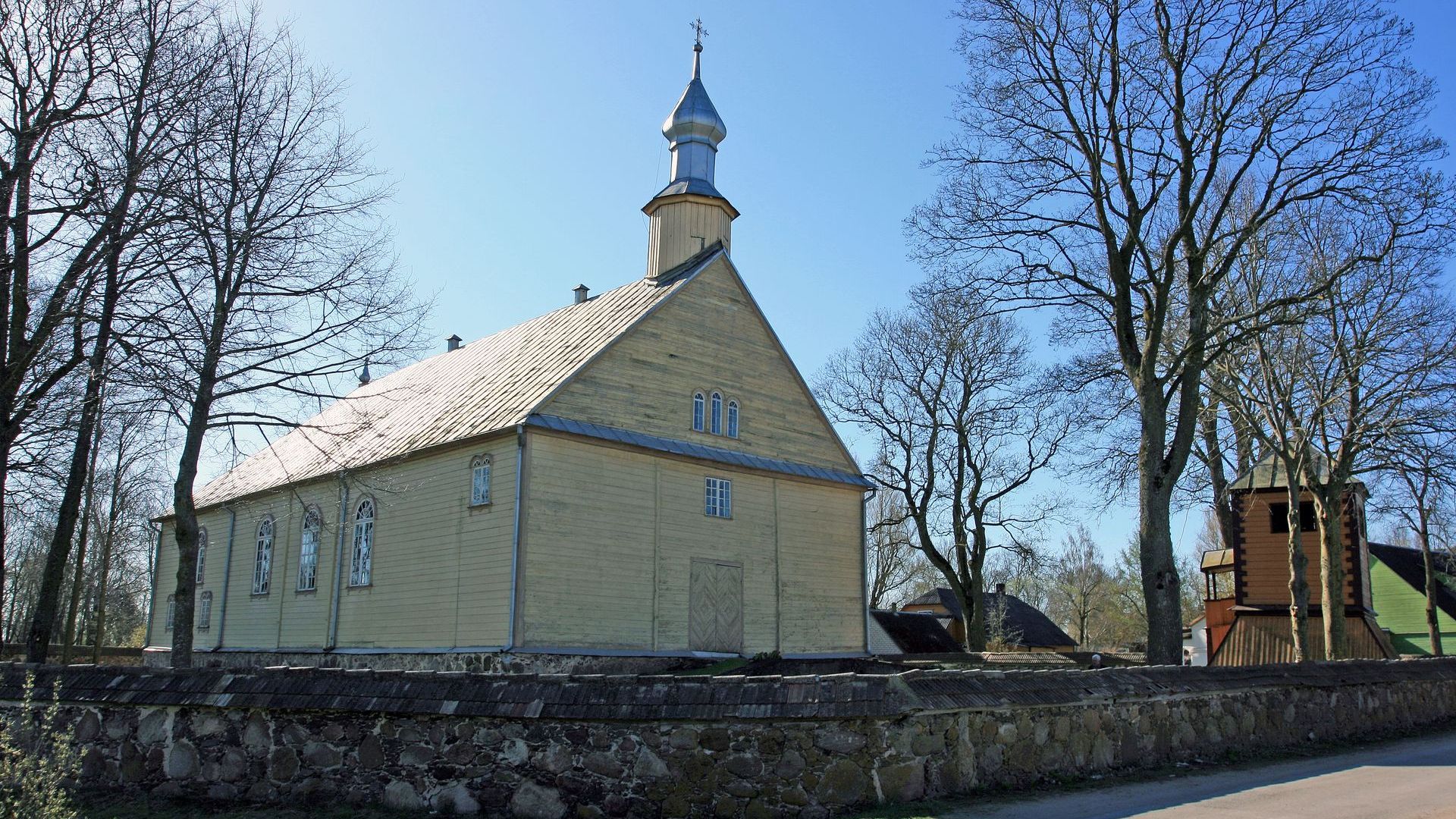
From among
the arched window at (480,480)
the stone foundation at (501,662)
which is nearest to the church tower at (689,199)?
the arched window at (480,480)

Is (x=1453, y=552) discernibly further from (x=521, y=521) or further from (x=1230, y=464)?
(x=521, y=521)

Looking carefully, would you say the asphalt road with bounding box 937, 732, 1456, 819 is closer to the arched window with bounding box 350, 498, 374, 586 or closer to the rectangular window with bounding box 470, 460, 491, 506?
the rectangular window with bounding box 470, 460, 491, 506

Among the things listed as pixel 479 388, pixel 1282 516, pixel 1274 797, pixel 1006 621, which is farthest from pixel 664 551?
pixel 1006 621

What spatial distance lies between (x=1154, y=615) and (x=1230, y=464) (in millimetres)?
9536

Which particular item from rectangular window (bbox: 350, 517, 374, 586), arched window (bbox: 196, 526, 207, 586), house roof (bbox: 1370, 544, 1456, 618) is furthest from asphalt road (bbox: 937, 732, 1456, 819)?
house roof (bbox: 1370, 544, 1456, 618)

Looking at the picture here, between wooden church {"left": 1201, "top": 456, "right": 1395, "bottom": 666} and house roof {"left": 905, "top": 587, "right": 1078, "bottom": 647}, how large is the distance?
20941 millimetres

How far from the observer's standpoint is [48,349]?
46.5ft

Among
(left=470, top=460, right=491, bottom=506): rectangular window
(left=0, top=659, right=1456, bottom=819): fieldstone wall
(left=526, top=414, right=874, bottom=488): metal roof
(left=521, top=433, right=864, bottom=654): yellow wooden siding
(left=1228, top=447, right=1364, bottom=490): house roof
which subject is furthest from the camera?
(left=1228, top=447, right=1364, bottom=490): house roof

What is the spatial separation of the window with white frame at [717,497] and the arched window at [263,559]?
40.4 ft

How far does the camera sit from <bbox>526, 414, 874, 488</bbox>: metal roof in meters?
20.1

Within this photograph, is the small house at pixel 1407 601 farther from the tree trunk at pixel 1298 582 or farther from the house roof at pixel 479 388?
the house roof at pixel 479 388

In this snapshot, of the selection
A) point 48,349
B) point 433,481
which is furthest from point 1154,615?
point 48,349

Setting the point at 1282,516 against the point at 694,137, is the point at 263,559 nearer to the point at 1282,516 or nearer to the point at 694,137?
the point at 694,137

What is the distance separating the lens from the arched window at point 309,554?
2519 cm
